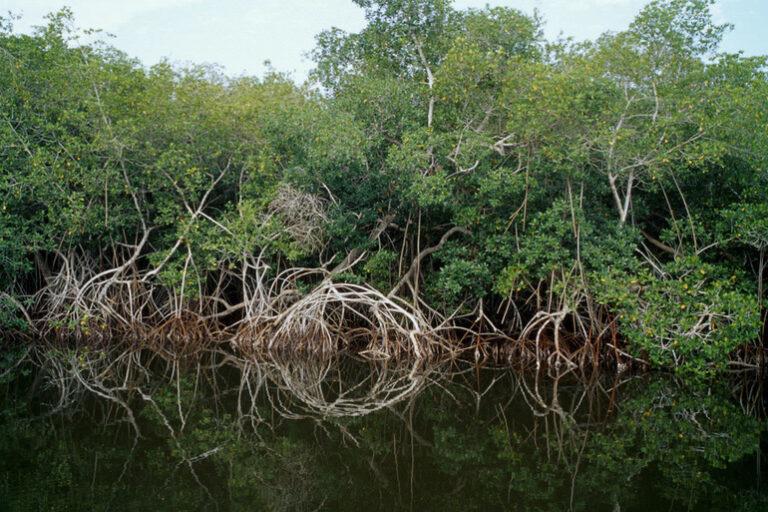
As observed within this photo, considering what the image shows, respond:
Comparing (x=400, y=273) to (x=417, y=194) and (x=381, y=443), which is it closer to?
Answer: (x=417, y=194)

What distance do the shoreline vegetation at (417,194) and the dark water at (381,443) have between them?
1.41 meters

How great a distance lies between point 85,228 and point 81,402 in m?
4.84

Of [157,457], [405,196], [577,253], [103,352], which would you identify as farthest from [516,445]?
[103,352]

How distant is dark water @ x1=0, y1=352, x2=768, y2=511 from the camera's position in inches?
185

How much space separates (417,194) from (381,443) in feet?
14.6

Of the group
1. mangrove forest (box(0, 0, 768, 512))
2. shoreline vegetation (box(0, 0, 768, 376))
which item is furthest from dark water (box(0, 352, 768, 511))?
shoreline vegetation (box(0, 0, 768, 376))

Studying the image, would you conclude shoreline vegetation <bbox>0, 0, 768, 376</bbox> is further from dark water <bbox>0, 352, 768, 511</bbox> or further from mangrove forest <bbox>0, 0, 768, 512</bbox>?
dark water <bbox>0, 352, 768, 511</bbox>

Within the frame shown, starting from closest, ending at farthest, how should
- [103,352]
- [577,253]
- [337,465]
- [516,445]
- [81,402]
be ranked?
1. [337,465]
2. [516,445]
3. [81,402]
4. [577,253]
5. [103,352]

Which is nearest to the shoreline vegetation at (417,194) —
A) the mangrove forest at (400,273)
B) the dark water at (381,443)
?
the mangrove forest at (400,273)

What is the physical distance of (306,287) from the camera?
11.5 m

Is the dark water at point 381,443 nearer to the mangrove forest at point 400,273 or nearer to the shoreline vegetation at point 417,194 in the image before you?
the mangrove forest at point 400,273

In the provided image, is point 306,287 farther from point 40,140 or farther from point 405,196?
point 40,140

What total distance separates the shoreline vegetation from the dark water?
1.41 meters

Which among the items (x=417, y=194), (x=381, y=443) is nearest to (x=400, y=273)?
(x=417, y=194)
